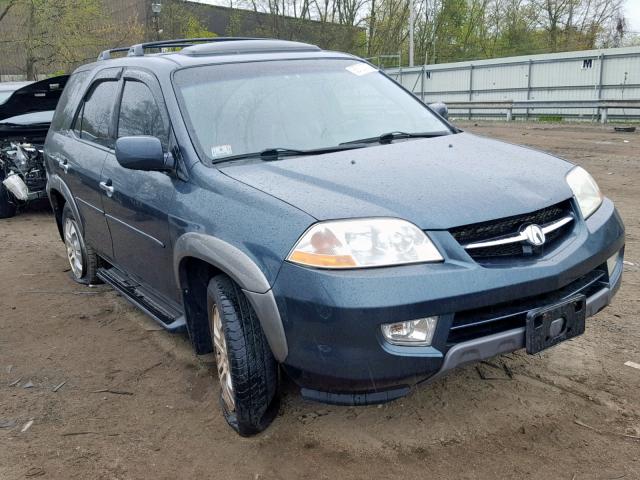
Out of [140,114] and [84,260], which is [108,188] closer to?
[140,114]

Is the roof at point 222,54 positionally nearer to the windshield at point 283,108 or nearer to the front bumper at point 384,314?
the windshield at point 283,108

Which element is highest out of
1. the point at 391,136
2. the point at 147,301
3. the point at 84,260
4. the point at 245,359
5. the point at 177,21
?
the point at 177,21

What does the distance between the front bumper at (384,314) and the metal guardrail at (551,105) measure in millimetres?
16677

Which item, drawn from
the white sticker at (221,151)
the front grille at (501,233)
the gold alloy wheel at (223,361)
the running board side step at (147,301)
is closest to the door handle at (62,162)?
the running board side step at (147,301)

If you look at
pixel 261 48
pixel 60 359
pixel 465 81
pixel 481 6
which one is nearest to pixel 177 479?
pixel 60 359

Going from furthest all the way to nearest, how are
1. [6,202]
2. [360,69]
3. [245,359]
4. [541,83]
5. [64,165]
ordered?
[541,83] → [6,202] → [64,165] → [360,69] → [245,359]

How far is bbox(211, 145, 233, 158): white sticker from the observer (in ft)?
10.2

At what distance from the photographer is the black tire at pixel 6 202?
841cm

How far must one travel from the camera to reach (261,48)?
3895 mm

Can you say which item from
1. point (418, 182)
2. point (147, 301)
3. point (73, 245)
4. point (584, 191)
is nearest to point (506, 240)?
point (418, 182)

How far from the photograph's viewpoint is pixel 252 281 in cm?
247

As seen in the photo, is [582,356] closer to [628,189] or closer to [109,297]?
[109,297]

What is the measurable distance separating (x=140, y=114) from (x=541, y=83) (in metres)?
21.3

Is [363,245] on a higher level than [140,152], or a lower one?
lower
